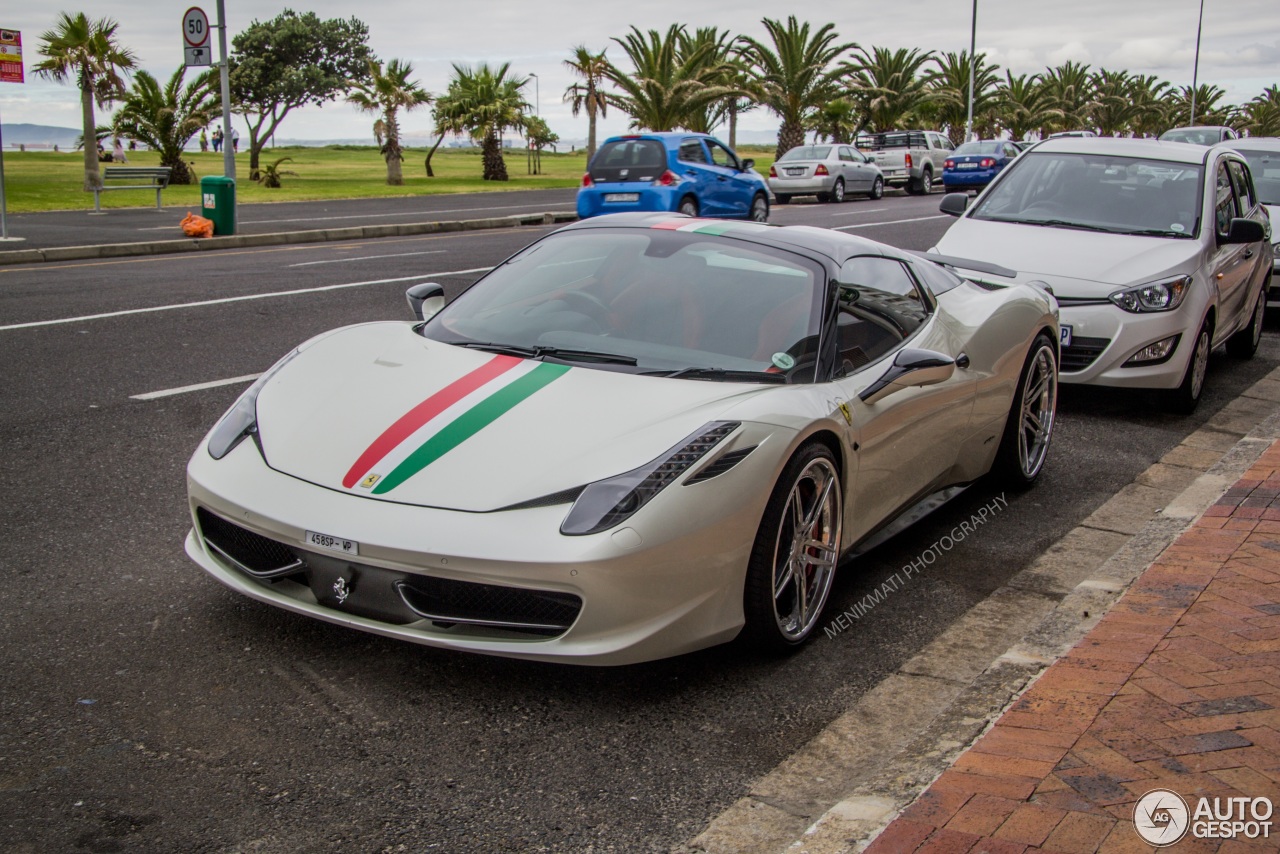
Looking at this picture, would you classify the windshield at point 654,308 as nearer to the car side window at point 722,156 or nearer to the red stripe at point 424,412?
the red stripe at point 424,412

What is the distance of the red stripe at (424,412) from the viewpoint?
3.60 meters

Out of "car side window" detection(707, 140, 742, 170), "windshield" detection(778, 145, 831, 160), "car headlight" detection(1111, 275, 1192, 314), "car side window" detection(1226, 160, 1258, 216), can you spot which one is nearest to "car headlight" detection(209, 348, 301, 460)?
"car headlight" detection(1111, 275, 1192, 314)

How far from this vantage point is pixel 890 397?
4473 millimetres

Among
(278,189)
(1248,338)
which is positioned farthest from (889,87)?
(1248,338)

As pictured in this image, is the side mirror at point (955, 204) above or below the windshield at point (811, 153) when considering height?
below

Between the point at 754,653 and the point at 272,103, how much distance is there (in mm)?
49682

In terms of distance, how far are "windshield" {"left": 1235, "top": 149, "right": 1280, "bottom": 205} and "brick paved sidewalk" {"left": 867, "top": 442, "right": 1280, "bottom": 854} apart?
920 cm

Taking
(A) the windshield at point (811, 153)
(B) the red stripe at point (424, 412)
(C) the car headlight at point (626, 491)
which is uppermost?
(A) the windshield at point (811, 153)

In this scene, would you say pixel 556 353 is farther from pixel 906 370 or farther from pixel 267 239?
pixel 267 239

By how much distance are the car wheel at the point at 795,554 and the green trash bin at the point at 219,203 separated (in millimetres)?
16067

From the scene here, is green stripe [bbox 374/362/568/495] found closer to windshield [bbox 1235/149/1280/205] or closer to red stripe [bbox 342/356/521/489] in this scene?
red stripe [bbox 342/356/521/489]

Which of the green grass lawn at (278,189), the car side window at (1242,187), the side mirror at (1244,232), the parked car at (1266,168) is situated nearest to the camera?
the side mirror at (1244,232)

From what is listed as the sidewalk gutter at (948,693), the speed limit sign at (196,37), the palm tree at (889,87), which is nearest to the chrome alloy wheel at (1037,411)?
the sidewalk gutter at (948,693)

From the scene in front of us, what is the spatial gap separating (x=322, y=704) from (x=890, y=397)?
2282 millimetres
